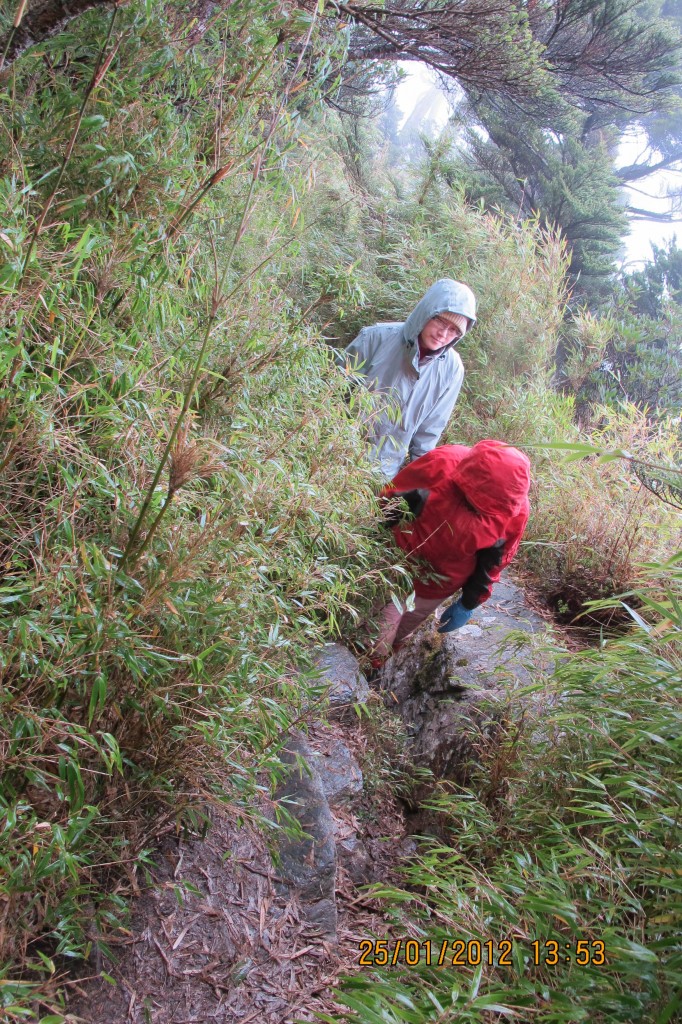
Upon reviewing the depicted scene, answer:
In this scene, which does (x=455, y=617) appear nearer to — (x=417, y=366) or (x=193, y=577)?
(x=417, y=366)

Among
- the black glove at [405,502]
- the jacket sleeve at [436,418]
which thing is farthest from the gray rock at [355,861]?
the jacket sleeve at [436,418]

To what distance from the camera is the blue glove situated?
3428 mm

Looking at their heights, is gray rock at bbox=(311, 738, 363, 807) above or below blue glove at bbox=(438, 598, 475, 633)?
below

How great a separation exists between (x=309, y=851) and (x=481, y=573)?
1.39 metres

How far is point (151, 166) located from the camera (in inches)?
92.7

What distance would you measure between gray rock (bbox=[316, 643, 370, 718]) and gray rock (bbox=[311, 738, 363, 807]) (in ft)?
0.53

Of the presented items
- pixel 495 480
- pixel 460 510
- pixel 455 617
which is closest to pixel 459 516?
pixel 460 510

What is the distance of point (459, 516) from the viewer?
2.94 m

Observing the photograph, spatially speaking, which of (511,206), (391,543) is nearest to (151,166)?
(391,543)

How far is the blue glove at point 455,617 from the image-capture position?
343cm
